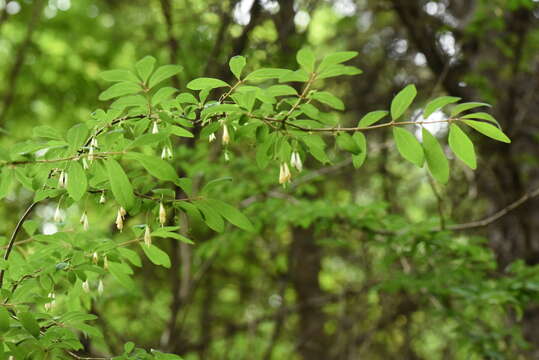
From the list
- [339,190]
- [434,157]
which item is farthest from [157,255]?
[339,190]

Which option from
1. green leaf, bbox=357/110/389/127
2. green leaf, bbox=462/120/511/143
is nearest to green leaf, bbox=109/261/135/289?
green leaf, bbox=357/110/389/127

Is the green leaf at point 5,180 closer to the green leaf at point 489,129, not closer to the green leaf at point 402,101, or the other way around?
the green leaf at point 402,101

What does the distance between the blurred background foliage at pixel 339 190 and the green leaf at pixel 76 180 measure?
2.47 feet

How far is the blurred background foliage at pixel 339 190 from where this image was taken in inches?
134

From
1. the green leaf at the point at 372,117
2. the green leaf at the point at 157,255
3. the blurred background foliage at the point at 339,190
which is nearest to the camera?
the green leaf at the point at 372,117

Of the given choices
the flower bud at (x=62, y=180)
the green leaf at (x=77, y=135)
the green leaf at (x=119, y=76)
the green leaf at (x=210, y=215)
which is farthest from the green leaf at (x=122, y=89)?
the green leaf at (x=210, y=215)

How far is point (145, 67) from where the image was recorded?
4.49ft

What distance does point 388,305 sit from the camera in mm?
6082

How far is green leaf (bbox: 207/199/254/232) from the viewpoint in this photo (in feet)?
4.82

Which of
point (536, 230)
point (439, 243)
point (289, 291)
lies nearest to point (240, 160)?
point (439, 243)

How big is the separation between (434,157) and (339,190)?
18.4ft

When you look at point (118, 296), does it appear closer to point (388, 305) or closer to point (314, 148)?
point (314, 148)

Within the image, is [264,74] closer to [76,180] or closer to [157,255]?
[76,180]

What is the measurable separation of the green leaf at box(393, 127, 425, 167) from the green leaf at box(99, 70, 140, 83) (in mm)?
723
